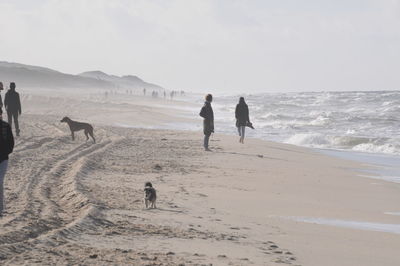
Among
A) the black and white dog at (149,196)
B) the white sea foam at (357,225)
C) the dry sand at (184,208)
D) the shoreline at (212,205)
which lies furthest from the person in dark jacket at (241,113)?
the black and white dog at (149,196)

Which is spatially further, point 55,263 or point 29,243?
point 29,243

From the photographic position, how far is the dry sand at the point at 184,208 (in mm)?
→ 5500

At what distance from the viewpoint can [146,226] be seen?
256 inches

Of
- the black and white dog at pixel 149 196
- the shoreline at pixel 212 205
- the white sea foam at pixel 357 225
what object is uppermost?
the black and white dog at pixel 149 196

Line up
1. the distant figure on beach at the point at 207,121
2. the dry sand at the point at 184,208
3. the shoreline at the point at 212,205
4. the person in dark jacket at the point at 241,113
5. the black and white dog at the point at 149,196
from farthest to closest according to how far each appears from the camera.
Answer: the person in dark jacket at the point at 241,113, the distant figure on beach at the point at 207,121, the black and white dog at the point at 149,196, the shoreline at the point at 212,205, the dry sand at the point at 184,208

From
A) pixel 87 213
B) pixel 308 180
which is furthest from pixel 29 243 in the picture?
pixel 308 180

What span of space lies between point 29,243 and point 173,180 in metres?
5.19

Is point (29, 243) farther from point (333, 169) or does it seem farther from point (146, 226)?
point (333, 169)

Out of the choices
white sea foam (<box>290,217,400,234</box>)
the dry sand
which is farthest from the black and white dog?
white sea foam (<box>290,217,400,234</box>)

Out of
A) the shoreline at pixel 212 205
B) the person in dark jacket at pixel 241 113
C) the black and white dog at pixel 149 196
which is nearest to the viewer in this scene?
the shoreline at pixel 212 205

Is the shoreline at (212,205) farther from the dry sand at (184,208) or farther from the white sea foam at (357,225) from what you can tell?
the white sea foam at (357,225)

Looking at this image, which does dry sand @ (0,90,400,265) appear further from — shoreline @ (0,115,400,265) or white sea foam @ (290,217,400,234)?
white sea foam @ (290,217,400,234)

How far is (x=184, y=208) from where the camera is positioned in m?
7.77

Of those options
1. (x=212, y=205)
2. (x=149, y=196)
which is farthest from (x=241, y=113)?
(x=149, y=196)
